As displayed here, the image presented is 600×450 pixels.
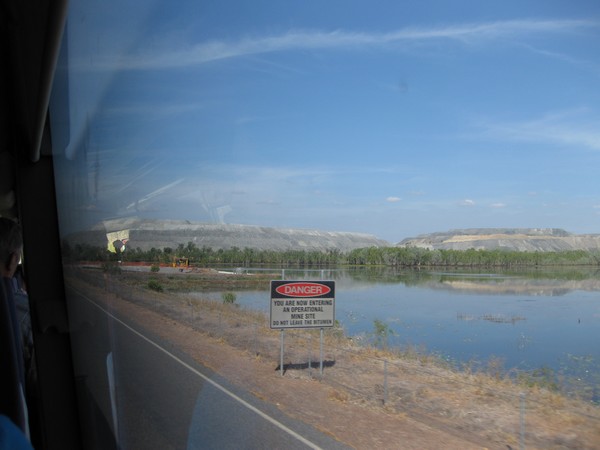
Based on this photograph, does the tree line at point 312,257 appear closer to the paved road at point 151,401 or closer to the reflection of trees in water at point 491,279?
the reflection of trees in water at point 491,279

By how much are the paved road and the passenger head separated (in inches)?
24.3

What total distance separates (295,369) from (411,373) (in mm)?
2259

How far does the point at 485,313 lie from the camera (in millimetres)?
3285

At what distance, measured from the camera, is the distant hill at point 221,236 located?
363 centimetres

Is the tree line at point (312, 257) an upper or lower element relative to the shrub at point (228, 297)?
upper

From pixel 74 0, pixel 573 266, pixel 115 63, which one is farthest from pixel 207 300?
pixel 573 266

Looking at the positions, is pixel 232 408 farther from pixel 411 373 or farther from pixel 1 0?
pixel 1 0

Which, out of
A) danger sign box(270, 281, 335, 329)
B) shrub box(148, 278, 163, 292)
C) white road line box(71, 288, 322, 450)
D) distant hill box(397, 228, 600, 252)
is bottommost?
white road line box(71, 288, 322, 450)

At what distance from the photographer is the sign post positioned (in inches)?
225

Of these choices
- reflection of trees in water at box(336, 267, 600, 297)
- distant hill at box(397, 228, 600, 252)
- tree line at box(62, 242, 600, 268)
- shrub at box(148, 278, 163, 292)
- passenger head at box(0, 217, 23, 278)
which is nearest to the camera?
distant hill at box(397, 228, 600, 252)

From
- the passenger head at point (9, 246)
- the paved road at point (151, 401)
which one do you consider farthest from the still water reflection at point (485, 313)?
the passenger head at point (9, 246)

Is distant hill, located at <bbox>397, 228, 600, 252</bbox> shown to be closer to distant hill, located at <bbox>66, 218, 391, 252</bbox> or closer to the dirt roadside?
A: the dirt roadside

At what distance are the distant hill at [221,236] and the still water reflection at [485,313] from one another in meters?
0.47

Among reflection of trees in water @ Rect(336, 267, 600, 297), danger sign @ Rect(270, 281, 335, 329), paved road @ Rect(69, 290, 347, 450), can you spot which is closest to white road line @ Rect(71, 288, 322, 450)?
paved road @ Rect(69, 290, 347, 450)
